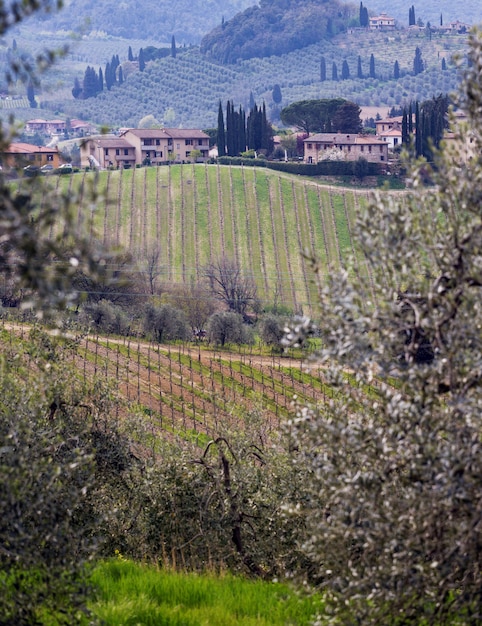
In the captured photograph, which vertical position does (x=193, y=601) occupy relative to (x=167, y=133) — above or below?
below

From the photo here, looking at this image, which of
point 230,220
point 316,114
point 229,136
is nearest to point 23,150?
point 229,136

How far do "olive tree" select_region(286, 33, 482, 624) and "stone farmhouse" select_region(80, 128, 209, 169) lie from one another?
14602 cm

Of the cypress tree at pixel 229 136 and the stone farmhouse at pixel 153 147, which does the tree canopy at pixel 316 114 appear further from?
the cypress tree at pixel 229 136

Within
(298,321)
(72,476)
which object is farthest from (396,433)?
(72,476)

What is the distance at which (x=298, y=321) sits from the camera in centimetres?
688

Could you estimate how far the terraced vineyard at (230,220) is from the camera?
90062 mm

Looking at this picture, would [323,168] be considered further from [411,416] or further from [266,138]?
[411,416]

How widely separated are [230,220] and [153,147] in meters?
60.2

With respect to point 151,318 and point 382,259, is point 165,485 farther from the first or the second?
point 151,318

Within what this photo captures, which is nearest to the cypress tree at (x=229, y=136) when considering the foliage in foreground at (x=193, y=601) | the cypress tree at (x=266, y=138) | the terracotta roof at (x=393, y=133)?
the cypress tree at (x=266, y=138)

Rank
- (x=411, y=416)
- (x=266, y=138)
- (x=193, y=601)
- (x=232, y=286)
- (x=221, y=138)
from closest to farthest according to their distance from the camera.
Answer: (x=411, y=416) < (x=193, y=601) < (x=232, y=286) < (x=221, y=138) < (x=266, y=138)

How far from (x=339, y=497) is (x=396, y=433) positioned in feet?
1.82

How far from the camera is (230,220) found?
10269 cm

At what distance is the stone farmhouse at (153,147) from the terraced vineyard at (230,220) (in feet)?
113
